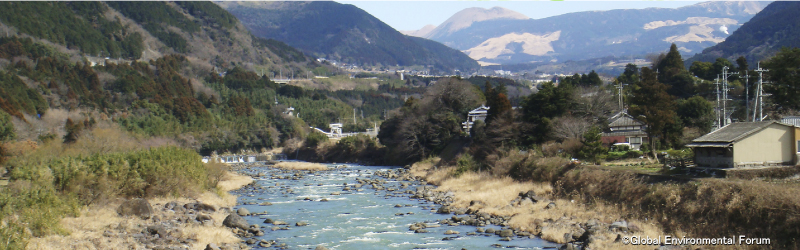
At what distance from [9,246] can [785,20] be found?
12149cm

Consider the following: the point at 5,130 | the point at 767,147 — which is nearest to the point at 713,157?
the point at 767,147

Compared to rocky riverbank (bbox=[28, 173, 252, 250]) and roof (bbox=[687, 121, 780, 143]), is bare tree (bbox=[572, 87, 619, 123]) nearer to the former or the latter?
roof (bbox=[687, 121, 780, 143])

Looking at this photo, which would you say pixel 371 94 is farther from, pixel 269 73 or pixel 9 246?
pixel 9 246

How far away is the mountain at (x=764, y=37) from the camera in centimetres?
9944

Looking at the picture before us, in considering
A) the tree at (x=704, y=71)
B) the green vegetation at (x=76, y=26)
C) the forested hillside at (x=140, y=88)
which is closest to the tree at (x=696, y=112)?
the tree at (x=704, y=71)

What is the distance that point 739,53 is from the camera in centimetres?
10994

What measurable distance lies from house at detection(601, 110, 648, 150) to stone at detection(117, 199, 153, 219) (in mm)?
27978

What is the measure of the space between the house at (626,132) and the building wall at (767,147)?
18.2 meters

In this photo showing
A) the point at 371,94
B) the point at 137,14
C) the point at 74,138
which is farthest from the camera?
the point at 137,14

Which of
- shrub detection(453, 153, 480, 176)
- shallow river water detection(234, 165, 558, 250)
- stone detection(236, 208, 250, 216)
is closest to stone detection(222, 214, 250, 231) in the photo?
shallow river water detection(234, 165, 558, 250)

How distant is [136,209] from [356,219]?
898 centimetres

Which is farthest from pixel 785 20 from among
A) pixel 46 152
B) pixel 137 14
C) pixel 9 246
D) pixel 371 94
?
pixel 137 14

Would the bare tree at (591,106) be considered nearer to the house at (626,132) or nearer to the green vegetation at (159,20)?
the house at (626,132)

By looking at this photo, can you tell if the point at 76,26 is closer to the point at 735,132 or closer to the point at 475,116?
the point at 475,116
